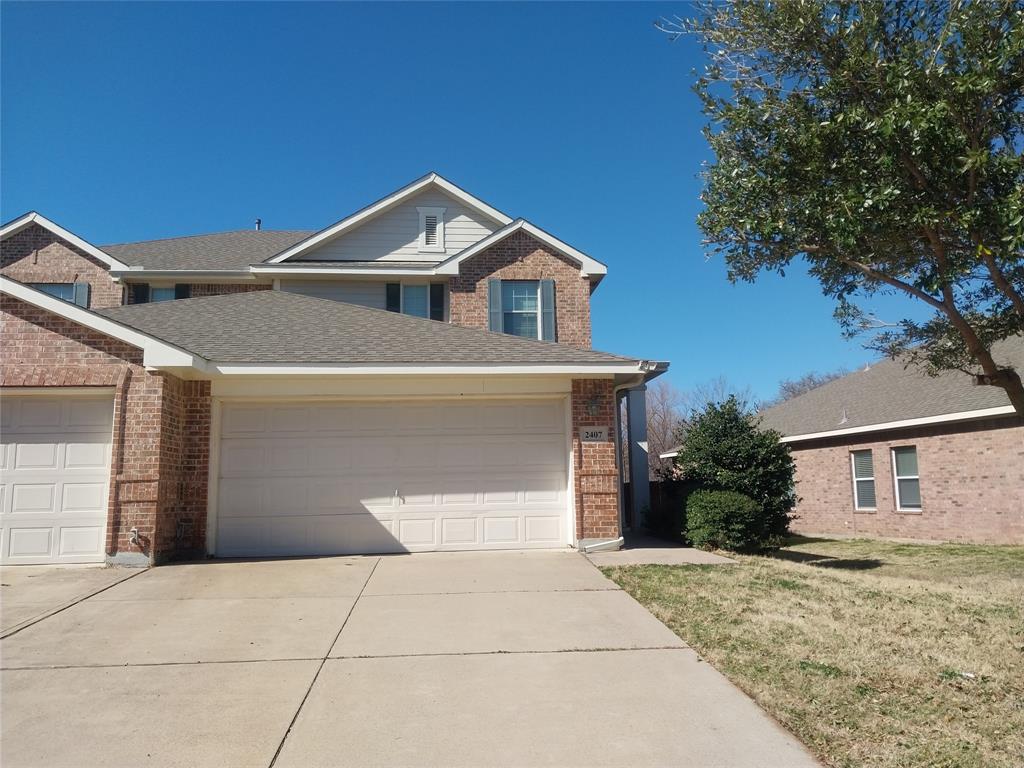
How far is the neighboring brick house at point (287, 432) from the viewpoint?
9359 millimetres

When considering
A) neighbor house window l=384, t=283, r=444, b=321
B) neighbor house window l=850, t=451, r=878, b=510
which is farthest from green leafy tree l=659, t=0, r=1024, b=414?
neighbor house window l=850, t=451, r=878, b=510

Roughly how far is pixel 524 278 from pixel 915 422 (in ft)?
32.2

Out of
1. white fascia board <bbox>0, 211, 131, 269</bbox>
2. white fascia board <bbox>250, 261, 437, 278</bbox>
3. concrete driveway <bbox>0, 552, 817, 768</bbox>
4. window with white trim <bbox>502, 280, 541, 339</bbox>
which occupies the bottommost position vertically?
concrete driveway <bbox>0, 552, 817, 768</bbox>

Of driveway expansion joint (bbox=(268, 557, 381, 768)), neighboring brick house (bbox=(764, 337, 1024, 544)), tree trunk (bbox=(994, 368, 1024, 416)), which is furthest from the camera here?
neighboring brick house (bbox=(764, 337, 1024, 544))

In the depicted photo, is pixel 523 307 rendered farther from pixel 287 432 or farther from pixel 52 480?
pixel 52 480

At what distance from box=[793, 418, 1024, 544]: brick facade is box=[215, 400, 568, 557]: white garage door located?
619 centimetres

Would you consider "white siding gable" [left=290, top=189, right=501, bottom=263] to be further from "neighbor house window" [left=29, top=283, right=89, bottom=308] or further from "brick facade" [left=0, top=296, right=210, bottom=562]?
"brick facade" [left=0, top=296, right=210, bottom=562]

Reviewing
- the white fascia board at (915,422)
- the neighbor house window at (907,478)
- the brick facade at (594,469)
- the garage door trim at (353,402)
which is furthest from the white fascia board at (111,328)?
the neighbor house window at (907,478)

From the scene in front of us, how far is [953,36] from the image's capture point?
7.71 meters

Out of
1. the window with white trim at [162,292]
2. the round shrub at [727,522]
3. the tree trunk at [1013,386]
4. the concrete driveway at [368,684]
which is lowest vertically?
the concrete driveway at [368,684]

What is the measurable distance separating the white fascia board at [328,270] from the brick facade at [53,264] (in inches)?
140

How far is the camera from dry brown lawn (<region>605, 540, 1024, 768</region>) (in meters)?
4.15

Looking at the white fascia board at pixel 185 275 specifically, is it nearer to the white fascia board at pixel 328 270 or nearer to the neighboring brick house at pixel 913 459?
the white fascia board at pixel 328 270

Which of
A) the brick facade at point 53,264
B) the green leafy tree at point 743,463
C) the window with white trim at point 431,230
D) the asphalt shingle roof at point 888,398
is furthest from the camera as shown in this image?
the window with white trim at point 431,230
